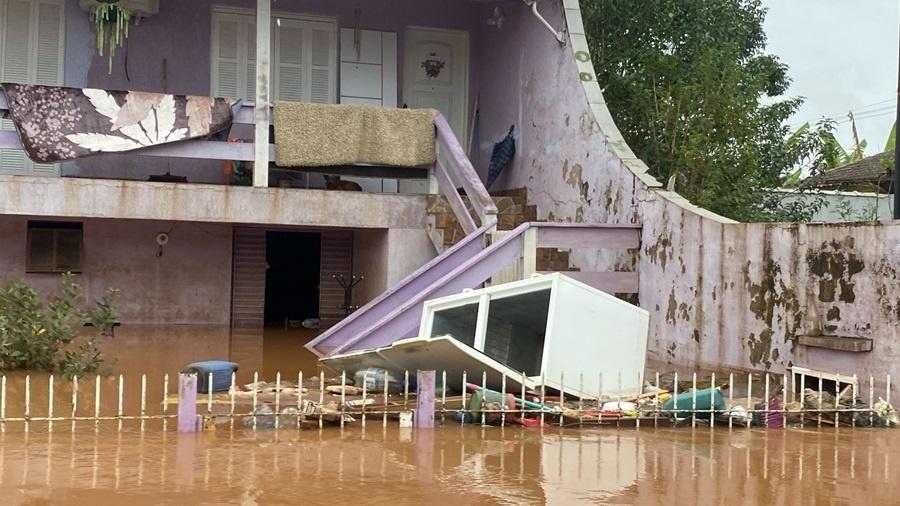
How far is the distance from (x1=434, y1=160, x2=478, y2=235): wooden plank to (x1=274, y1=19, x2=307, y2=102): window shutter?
357cm

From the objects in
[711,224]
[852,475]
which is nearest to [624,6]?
[711,224]

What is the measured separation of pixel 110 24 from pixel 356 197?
4.84m

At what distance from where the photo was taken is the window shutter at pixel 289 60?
1642 centimetres

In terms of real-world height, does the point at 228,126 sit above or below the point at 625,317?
above

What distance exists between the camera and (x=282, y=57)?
1653cm

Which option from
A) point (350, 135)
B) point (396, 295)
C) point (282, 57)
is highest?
point (282, 57)

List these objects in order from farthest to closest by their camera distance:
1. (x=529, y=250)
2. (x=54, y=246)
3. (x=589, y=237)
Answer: (x=54, y=246) < (x=589, y=237) < (x=529, y=250)

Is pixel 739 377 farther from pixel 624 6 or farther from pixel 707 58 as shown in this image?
pixel 624 6

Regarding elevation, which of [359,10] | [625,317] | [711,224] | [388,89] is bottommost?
[625,317]

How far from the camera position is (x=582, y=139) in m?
13.3

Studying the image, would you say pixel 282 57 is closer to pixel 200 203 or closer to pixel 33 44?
pixel 33 44

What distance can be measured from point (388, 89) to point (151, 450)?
35.3 feet

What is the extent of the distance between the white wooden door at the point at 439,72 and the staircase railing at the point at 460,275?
19.8 ft

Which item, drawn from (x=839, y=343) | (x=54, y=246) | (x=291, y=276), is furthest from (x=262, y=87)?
(x=839, y=343)
